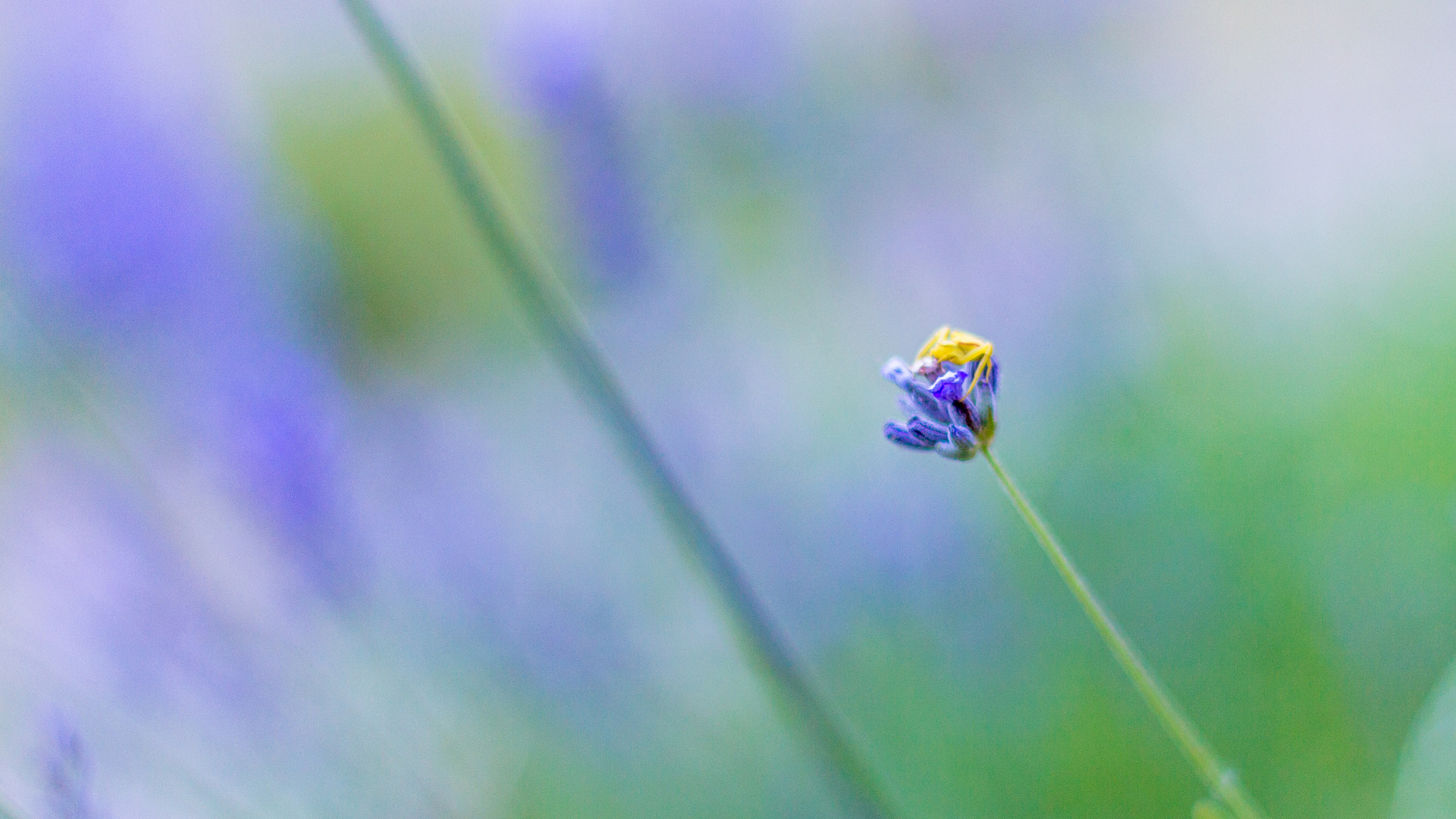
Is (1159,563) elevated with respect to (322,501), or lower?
lower

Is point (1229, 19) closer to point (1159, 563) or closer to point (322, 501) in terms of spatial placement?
point (1159, 563)

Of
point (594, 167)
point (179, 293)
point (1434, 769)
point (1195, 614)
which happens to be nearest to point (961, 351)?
point (1434, 769)

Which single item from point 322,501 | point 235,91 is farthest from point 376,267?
point 322,501

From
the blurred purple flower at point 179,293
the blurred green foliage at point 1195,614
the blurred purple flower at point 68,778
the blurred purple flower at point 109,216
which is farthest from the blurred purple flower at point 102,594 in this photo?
the blurred purple flower at point 68,778

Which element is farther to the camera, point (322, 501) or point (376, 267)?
point (376, 267)

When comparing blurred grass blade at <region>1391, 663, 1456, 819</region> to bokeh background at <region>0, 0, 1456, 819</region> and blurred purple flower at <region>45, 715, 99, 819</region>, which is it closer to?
bokeh background at <region>0, 0, 1456, 819</region>

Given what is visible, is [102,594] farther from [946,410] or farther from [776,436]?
[946,410]
